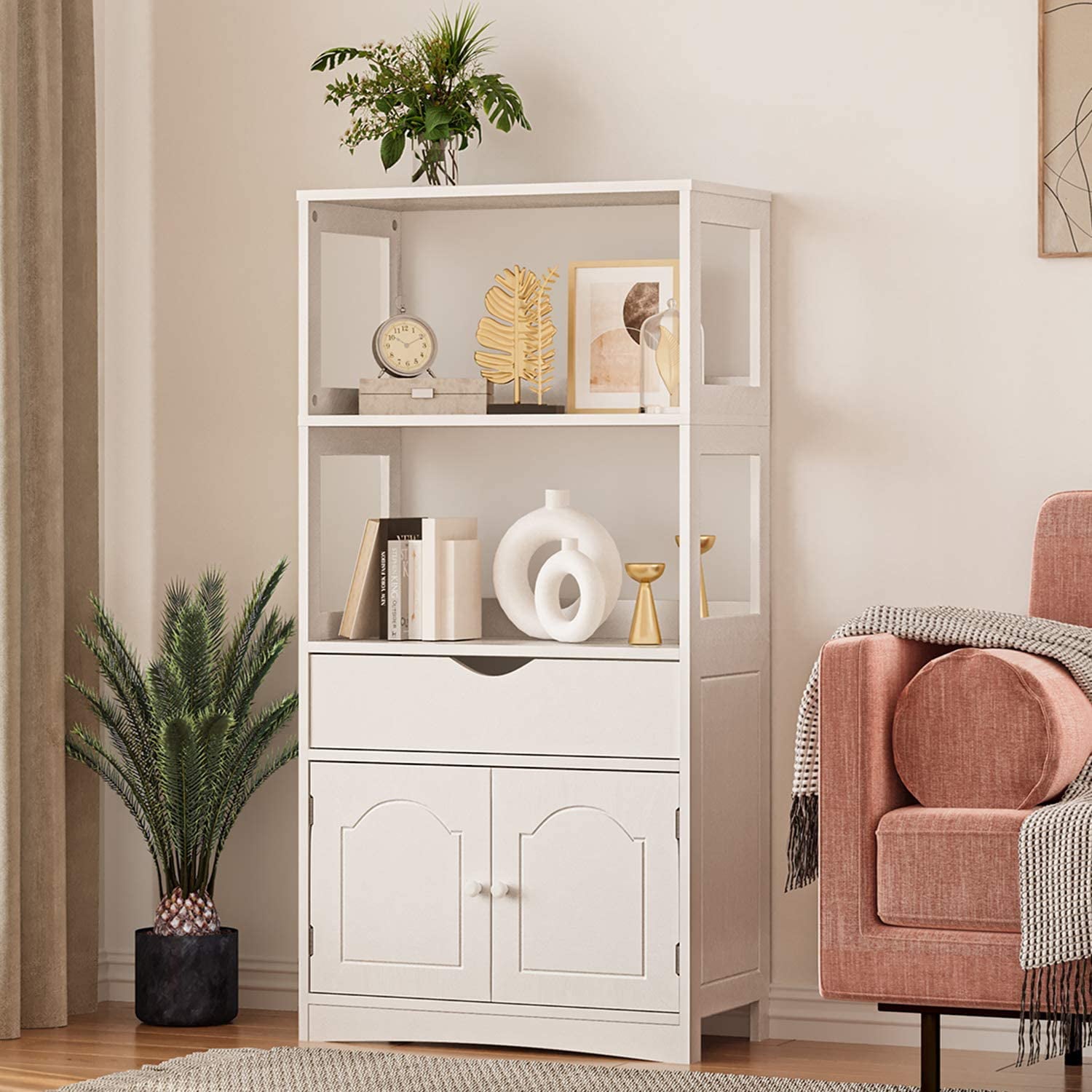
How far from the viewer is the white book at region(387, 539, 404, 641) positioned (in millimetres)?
3391

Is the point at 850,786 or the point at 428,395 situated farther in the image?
the point at 428,395

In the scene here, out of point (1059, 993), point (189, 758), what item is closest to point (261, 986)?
point (189, 758)

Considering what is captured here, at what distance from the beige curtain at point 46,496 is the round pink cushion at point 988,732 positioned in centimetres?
169

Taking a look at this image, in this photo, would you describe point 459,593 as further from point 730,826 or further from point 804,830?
point 804,830

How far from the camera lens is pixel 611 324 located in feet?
11.1

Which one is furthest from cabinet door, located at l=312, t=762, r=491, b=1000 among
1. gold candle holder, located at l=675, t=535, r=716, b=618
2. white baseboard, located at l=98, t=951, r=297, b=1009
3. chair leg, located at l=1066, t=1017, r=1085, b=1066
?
chair leg, located at l=1066, t=1017, r=1085, b=1066

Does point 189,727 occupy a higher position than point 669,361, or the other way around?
point 669,361

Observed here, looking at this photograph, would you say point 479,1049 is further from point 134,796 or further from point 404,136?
point 404,136

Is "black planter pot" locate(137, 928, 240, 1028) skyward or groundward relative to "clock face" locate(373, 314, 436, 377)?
groundward

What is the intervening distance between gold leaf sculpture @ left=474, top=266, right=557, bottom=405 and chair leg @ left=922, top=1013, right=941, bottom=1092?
1.39 m

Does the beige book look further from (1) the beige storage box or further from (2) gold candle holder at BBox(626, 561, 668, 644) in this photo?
(2) gold candle holder at BBox(626, 561, 668, 644)

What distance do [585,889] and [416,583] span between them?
0.65 m

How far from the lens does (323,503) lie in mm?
3715

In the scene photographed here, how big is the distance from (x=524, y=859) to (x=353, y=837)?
0.33 m
